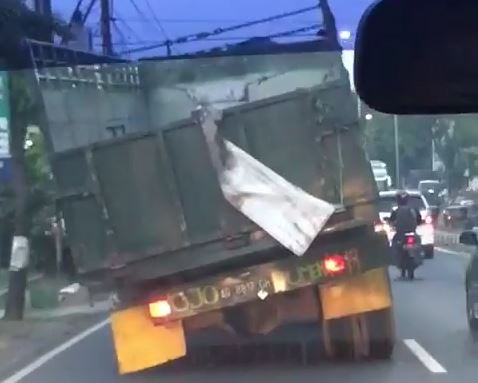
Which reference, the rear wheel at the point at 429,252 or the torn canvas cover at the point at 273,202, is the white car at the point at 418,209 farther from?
the torn canvas cover at the point at 273,202

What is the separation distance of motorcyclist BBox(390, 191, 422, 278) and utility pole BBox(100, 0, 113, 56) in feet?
5.82

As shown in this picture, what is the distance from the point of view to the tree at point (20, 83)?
24.3ft

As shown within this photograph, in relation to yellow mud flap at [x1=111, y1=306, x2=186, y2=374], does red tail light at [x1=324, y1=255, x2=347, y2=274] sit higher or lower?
higher

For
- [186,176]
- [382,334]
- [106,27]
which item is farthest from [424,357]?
[106,27]

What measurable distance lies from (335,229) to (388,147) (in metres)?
0.74

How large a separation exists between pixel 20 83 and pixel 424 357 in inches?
115

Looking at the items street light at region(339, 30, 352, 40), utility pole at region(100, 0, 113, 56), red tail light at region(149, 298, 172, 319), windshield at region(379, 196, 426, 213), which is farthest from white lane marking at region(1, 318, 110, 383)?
street light at region(339, 30, 352, 40)

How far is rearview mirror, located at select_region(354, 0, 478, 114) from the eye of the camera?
3.56 m

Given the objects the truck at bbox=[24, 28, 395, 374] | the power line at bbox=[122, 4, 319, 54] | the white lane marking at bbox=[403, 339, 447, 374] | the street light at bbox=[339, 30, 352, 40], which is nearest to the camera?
the power line at bbox=[122, 4, 319, 54]

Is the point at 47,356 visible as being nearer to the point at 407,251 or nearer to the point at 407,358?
the point at 407,358

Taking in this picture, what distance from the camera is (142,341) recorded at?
26.9 feet

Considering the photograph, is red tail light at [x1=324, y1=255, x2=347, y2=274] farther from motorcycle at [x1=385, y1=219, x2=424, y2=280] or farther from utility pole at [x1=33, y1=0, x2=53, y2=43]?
utility pole at [x1=33, y1=0, x2=53, y2=43]

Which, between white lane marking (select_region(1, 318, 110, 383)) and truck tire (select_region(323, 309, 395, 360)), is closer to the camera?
truck tire (select_region(323, 309, 395, 360))

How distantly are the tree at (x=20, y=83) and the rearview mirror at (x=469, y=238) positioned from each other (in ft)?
7.54
